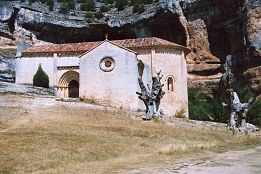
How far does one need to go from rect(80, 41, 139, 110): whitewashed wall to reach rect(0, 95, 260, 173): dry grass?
713 cm

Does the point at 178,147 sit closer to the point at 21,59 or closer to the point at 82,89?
the point at 82,89

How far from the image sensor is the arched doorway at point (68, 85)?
138 ft

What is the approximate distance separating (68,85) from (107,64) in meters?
6.10

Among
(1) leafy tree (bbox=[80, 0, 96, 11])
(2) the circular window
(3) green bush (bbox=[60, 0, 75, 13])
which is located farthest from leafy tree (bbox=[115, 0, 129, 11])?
(2) the circular window

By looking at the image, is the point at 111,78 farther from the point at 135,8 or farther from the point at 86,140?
the point at 135,8

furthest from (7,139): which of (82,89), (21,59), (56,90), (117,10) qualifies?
(117,10)

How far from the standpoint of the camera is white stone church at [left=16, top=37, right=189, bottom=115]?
38219 millimetres

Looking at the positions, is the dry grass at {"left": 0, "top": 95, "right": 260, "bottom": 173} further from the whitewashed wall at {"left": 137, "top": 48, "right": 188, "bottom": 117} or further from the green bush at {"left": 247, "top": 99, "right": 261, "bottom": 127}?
the green bush at {"left": 247, "top": 99, "right": 261, "bottom": 127}

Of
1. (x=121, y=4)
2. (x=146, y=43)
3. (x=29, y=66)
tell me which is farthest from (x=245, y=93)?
(x=121, y=4)

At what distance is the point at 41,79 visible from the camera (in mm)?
42250

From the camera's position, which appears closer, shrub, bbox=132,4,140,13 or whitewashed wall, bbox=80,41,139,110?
whitewashed wall, bbox=80,41,139,110

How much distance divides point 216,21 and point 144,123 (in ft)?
95.3

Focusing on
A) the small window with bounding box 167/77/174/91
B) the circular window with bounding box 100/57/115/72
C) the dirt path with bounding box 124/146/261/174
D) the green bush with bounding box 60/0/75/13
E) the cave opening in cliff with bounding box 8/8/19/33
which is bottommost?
the dirt path with bounding box 124/146/261/174

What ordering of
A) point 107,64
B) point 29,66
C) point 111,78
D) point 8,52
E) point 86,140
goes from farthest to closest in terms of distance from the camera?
point 8,52 < point 29,66 < point 107,64 < point 111,78 < point 86,140
